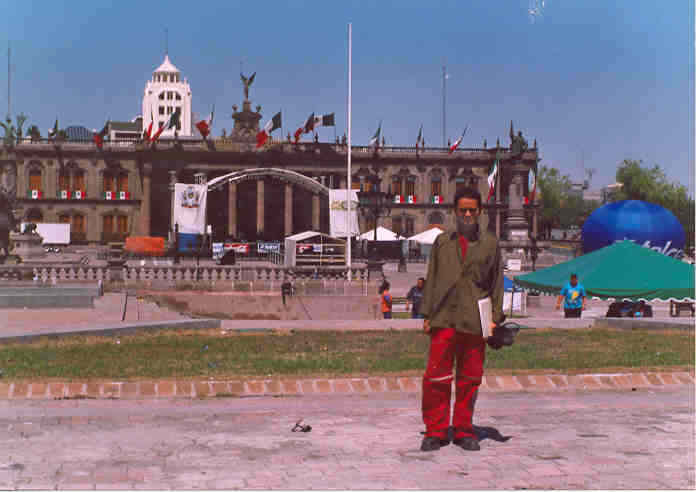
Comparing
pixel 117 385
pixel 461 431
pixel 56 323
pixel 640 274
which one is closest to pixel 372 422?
pixel 461 431

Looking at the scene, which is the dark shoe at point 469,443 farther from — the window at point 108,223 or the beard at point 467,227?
the window at point 108,223

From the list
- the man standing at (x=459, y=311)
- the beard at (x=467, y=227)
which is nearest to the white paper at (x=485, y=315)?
the man standing at (x=459, y=311)

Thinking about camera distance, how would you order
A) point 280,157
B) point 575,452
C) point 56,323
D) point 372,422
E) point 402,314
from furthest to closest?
1. point 280,157
2. point 402,314
3. point 56,323
4. point 372,422
5. point 575,452

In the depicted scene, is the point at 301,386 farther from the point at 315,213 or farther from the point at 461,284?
the point at 315,213

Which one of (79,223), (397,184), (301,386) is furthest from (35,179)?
(301,386)

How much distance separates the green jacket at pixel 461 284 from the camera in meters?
6.38

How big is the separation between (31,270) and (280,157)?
52.5 metres

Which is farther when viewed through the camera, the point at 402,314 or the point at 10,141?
the point at 10,141

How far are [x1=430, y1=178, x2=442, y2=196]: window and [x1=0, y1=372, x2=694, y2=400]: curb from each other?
7735 centimetres

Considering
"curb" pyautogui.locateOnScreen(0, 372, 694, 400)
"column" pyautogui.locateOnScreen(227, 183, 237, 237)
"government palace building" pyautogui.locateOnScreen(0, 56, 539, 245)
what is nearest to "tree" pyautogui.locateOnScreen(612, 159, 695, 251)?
"government palace building" pyautogui.locateOnScreen(0, 56, 539, 245)

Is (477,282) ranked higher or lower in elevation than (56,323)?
higher

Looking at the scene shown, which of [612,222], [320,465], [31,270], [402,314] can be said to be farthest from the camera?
[612,222]

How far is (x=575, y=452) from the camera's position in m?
6.12

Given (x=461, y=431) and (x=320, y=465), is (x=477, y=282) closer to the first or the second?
(x=461, y=431)
